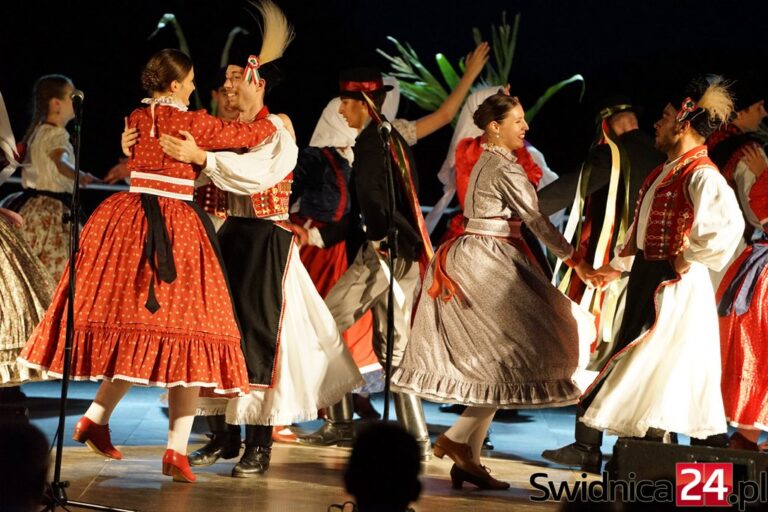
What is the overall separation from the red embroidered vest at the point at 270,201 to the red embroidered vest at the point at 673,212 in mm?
1357

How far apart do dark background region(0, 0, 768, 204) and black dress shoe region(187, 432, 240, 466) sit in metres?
3.75

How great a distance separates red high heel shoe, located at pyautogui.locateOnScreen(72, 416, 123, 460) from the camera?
425cm

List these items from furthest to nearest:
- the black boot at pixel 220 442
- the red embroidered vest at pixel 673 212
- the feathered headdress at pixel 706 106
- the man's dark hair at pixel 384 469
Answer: the black boot at pixel 220 442 < the feathered headdress at pixel 706 106 < the red embroidered vest at pixel 673 212 < the man's dark hair at pixel 384 469

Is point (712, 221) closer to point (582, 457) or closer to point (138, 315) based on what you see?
point (582, 457)

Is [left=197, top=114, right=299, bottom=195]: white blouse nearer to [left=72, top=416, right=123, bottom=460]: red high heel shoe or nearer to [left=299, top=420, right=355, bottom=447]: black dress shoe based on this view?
[left=72, top=416, right=123, bottom=460]: red high heel shoe

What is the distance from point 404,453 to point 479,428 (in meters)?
2.29

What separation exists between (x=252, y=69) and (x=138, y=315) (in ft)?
3.57

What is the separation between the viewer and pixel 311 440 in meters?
5.60

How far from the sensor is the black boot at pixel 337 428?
5.59 metres

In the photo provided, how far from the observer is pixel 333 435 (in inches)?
220

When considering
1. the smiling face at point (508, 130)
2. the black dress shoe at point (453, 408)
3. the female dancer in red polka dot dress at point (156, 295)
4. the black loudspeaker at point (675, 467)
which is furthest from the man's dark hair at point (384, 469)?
the black dress shoe at point (453, 408)

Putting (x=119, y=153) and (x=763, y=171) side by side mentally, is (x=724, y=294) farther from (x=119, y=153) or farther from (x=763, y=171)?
(x=119, y=153)

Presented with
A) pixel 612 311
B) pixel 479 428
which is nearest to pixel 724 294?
pixel 612 311

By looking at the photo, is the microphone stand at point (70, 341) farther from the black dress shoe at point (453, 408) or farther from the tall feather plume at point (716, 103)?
the black dress shoe at point (453, 408)
